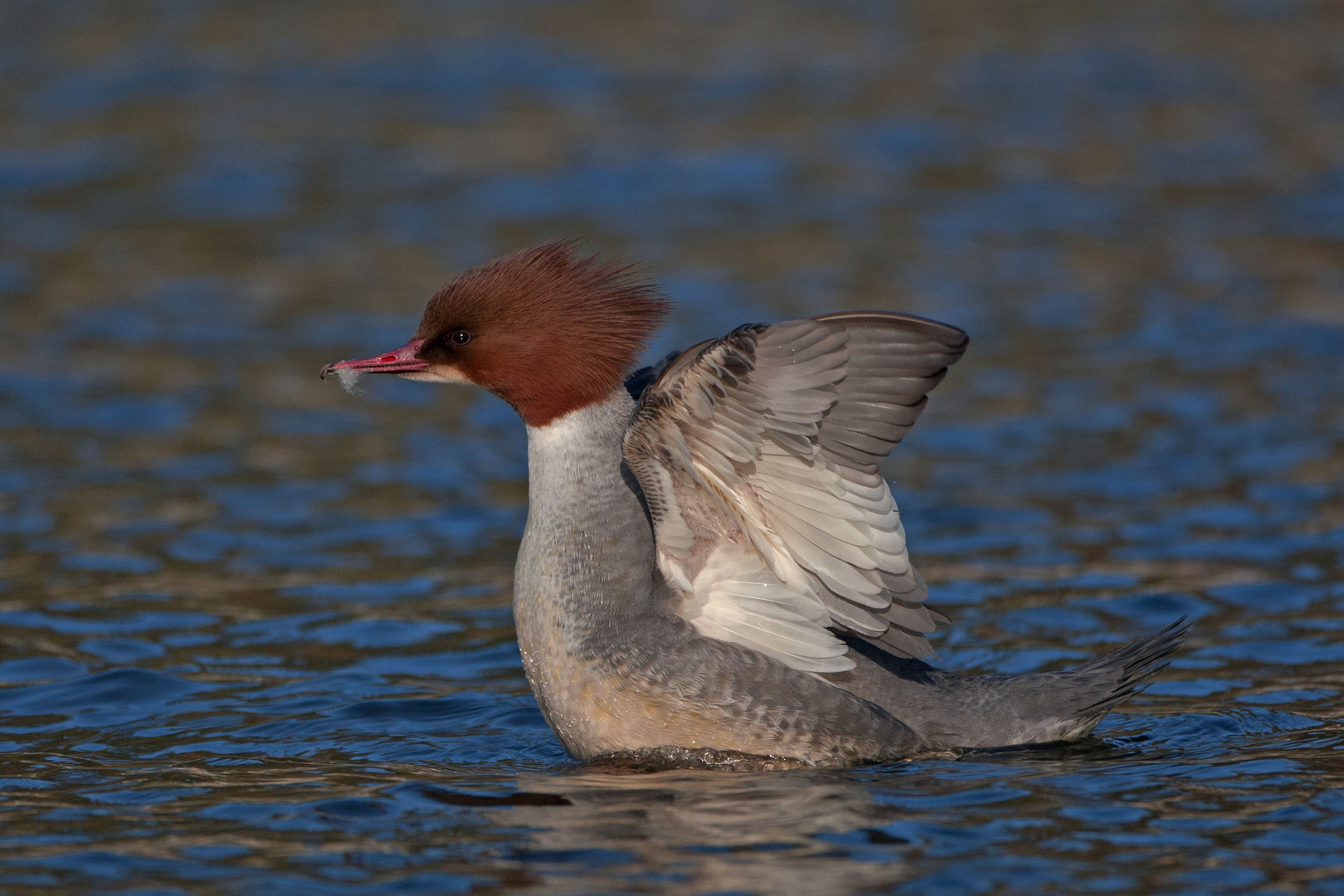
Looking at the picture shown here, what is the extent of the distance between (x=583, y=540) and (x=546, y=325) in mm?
820

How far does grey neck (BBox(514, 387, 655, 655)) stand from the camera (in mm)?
6465

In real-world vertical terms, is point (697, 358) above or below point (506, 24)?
below

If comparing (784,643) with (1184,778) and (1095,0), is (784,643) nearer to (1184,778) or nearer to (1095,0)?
(1184,778)

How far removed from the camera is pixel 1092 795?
19.7 feet

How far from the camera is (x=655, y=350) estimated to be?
42.4ft

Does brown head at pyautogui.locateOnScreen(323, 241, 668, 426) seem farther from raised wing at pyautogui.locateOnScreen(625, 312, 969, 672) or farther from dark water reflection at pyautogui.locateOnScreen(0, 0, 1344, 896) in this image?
dark water reflection at pyautogui.locateOnScreen(0, 0, 1344, 896)

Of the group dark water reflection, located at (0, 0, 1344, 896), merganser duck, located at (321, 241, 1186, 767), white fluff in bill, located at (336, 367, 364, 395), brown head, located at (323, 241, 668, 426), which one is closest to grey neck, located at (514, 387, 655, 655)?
merganser duck, located at (321, 241, 1186, 767)

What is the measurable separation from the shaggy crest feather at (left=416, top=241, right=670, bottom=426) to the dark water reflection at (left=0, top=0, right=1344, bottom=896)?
57.8 inches

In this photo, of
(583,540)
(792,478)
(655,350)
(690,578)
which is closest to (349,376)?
(583,540)

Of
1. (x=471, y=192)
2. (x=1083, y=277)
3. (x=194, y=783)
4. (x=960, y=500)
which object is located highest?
(x=471, y=192)

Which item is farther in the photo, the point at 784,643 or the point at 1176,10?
the point at 1176,10

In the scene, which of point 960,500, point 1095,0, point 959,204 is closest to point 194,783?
point 960,500

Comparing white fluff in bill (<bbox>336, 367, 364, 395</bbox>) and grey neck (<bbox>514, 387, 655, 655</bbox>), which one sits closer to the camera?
grey neck (<bbox>514, 387, 655, 655</bbox>)

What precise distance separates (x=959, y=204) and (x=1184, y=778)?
10211 millimetres
